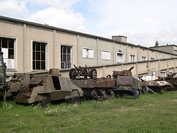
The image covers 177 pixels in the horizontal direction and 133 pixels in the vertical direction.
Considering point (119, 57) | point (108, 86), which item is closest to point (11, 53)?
point (108, 86)

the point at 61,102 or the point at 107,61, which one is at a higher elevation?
the point at 107,61

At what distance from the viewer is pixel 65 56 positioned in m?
25.0

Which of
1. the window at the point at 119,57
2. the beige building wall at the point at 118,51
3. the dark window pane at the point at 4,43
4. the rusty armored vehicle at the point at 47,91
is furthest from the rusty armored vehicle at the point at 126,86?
the window at the point at 119,57

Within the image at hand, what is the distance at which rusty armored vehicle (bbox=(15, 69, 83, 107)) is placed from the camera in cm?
1247

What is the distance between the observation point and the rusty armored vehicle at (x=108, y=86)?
16.2m

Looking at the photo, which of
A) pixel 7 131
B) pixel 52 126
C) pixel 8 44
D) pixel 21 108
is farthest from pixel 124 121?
pixel 8 44

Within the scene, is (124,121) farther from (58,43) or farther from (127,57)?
(127,57)

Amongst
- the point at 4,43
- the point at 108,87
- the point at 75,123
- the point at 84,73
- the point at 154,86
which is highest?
the point at 4,43

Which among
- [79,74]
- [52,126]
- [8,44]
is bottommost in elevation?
[52,126]

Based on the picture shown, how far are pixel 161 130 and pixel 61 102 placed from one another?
768 cm

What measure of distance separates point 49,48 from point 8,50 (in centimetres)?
406

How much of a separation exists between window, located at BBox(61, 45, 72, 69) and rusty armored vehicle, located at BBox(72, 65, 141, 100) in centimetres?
747

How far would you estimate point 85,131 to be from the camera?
7.55 metres

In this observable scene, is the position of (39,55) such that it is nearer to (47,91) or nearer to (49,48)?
(49,48)
